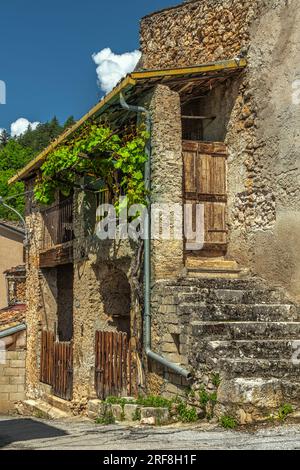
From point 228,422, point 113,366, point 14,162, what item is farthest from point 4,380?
point 14,162

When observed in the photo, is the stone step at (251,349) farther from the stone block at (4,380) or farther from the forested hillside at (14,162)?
the forested hillside at (14,162)

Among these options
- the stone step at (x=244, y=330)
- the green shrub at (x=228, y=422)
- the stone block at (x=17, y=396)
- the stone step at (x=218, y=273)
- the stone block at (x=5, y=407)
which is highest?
the stone step at (x=218, y=273)

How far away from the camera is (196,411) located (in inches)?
324

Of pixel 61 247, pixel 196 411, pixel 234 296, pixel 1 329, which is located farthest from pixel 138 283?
pixel 1 329

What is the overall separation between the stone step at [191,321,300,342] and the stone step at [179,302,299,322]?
8.6 inches

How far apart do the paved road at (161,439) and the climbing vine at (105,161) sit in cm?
393

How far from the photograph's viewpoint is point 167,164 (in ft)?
33.9

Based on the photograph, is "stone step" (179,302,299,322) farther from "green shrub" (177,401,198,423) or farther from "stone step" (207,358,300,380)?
"green shrub" (177,401,198,423)

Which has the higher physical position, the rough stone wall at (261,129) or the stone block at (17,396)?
the rough stone wall at (261,129)

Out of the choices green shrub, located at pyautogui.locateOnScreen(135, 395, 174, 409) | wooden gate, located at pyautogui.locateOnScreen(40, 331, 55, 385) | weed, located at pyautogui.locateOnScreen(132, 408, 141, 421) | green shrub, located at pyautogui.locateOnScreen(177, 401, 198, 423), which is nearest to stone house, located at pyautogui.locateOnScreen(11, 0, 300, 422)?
green shrub, located at pyautogui.locateOnScreen(135, 395, 174, 409)

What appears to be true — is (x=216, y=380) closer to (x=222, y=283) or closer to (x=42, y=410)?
(x=222, y=283)

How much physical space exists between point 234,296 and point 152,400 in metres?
1.86

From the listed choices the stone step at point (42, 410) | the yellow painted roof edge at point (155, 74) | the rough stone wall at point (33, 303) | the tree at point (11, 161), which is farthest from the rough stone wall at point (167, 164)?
the tree at point (11, 161)

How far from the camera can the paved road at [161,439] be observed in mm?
6418
